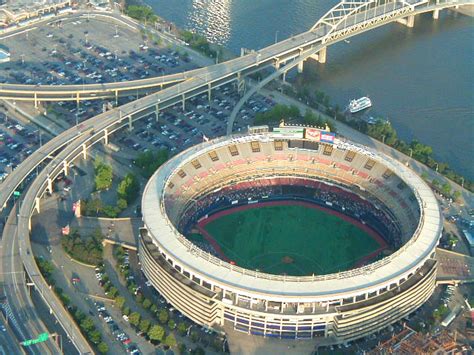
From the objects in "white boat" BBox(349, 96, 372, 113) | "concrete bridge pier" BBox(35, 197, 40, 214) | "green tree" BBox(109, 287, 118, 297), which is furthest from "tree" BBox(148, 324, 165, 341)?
"white boat" BBox(349, 96, 372, 113)

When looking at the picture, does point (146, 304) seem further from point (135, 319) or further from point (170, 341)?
point (170, 341)

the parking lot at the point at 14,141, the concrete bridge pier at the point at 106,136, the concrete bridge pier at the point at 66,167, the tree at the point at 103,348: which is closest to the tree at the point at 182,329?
the tree at the point at 103,348

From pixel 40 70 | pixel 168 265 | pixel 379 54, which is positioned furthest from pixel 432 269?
pixel 40 70

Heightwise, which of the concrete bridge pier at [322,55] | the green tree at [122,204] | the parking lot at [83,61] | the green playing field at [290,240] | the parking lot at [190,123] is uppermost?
the concrete bridge pier at [322,55]

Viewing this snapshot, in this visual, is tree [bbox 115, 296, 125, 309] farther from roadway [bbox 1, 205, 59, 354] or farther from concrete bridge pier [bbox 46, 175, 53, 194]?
concrete bridge pier [bbox 46, 175, 53, 194]

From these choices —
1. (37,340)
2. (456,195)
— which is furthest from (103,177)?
(456,195)

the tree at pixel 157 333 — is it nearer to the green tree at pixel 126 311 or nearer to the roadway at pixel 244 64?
the green tree at pixel 126 311
